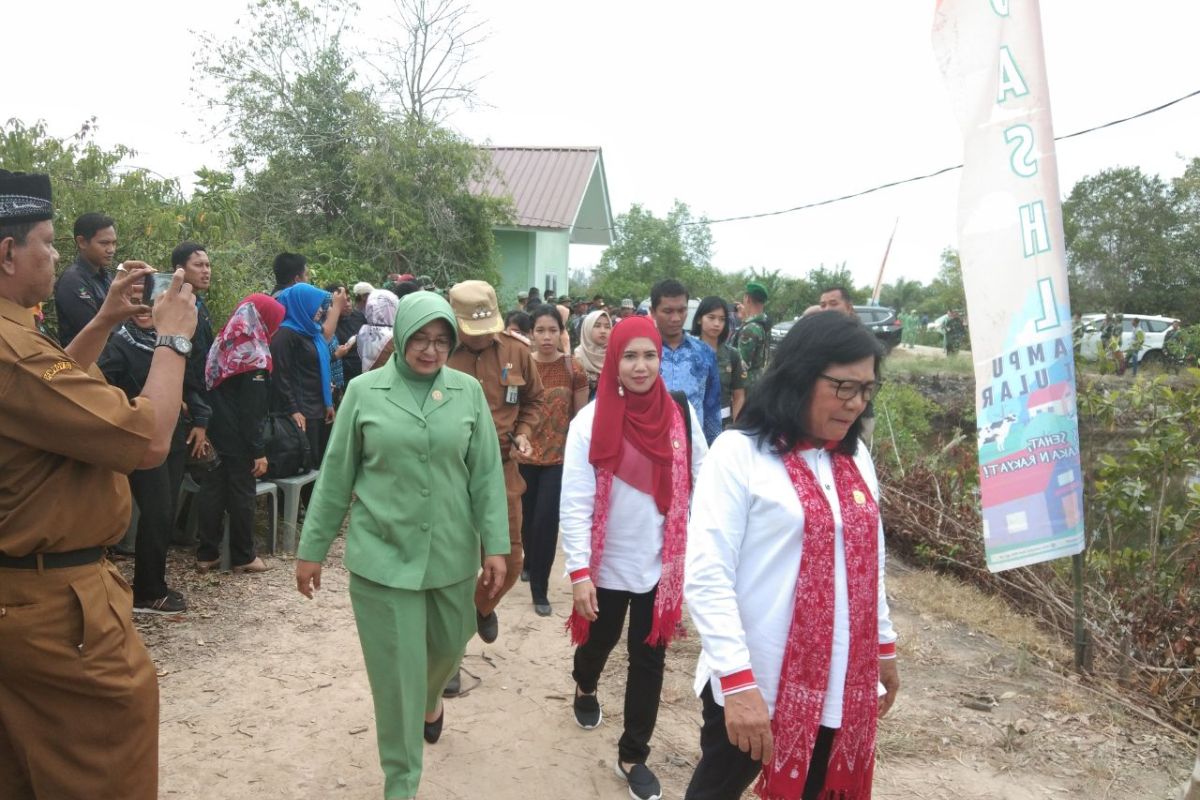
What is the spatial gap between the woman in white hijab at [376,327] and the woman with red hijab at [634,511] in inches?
174

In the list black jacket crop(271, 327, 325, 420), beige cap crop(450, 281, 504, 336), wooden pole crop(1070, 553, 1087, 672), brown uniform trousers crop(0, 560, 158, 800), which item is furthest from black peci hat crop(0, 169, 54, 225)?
wooden pole crop(1070, 553, 1087, 672)

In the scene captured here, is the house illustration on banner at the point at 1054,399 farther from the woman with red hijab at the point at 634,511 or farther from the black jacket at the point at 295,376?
the black jacket at the point at 295,376

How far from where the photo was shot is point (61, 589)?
2.04 metres

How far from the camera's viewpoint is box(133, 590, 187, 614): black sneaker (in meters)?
4.66

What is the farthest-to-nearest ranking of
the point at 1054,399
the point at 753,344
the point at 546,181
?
the point at 546,181 → the point at 753,344 → the point at 1054,399

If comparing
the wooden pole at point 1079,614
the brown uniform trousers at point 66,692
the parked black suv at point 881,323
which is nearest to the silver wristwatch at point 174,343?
the brown uniform trousers at point 66,692

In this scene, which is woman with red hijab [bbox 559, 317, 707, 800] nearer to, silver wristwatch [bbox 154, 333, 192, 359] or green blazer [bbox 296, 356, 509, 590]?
green blazer [bbox 296, 356, 509, 590]

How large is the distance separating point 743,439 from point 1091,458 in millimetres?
3794

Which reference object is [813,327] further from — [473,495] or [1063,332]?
[1063,332]

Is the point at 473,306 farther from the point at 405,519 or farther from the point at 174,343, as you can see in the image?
the point at 174,343

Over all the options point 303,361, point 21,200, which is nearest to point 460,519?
point 21,200

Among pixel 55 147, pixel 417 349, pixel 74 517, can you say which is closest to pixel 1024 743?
pixel 417 349

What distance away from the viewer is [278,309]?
19.0 feet

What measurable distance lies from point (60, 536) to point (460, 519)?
1.35 metres
